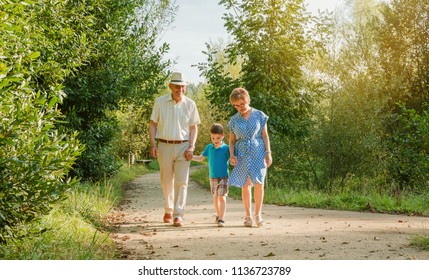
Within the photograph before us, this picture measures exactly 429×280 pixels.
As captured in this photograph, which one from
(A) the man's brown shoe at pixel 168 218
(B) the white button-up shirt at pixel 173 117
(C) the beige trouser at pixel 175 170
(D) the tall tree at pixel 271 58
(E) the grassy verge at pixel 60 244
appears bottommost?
(A) the man's brown shoe at pixel 168 218

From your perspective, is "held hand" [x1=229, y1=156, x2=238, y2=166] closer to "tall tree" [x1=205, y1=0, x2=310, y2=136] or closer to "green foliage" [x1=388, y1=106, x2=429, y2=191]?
"tall tree" [x1=205, y1=0, x2=310, y2=136]

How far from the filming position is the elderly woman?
24.3ft

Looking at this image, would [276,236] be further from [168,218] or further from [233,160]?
[168,218]

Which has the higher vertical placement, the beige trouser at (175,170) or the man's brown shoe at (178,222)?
the beige trouser at (175,170)

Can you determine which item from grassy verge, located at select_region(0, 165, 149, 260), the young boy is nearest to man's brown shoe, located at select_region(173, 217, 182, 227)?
the young boy

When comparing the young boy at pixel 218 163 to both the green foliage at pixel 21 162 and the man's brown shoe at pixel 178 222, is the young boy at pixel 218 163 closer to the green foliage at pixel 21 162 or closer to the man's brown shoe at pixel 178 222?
the man's brown shoe at pixel 178 222

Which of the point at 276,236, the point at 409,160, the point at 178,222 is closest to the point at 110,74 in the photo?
the point at 178,222

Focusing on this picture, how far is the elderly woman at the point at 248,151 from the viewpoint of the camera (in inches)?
292

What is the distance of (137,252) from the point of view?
587cm

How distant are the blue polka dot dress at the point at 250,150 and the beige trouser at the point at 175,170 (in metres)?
0.74

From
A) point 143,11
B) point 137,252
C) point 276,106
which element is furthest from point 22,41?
point 143,11

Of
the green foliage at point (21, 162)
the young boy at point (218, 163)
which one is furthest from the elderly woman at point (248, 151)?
the green foliage at point (21, 162)

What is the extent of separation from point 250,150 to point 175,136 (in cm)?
113

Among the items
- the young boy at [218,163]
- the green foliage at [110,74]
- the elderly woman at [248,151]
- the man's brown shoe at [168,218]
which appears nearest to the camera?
the elderly woman at [248,151]
